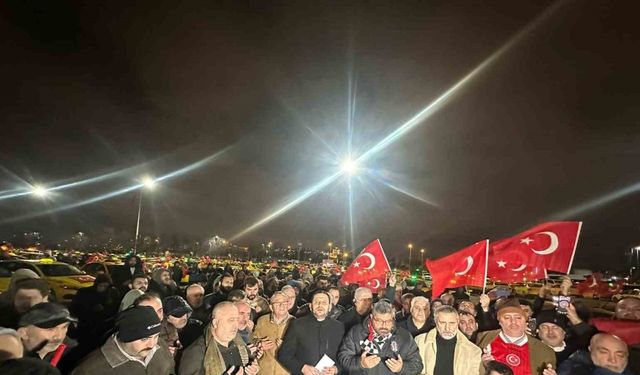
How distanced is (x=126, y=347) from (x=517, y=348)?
14.4 feet

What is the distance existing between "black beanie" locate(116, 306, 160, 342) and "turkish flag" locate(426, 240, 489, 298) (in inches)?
252

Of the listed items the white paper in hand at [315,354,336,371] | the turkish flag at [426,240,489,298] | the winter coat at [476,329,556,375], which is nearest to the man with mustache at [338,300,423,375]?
the white paper in hand at [315,354,336,371]

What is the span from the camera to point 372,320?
4824mm

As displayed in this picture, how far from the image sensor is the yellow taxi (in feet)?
42.8

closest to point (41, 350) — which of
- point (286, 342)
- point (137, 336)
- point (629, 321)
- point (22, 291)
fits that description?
point (137, 336)

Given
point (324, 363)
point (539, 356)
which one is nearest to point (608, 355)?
point (539, 356)

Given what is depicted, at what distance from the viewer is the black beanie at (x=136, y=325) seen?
3189mm

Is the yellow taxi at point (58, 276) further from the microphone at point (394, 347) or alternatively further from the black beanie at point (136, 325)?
the microphone at point (394, 347)

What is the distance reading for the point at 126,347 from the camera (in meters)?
3.21

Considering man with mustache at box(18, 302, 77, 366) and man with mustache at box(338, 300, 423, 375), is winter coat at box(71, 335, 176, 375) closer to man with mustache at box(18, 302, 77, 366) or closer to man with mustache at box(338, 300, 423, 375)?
man with mustache at box(18, 302, 77, 366)

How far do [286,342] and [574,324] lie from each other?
4.31 meters

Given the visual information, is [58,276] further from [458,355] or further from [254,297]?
[458,355]

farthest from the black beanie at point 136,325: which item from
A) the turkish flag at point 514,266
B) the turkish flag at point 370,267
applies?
the turkish flag at point 370,267

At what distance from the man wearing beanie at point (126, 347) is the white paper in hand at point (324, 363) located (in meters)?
2.29
